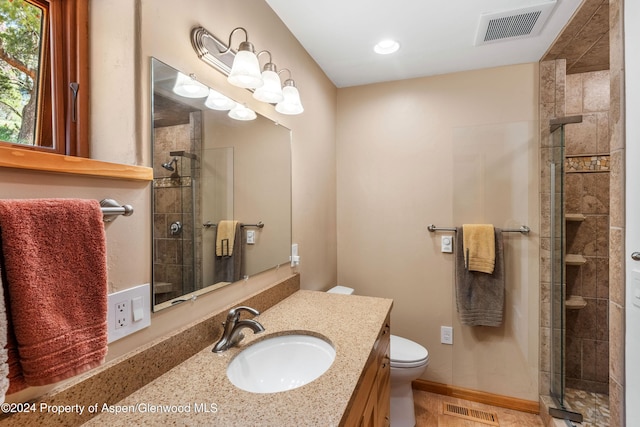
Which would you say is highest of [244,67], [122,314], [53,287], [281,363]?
[244,67]

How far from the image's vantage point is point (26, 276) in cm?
56

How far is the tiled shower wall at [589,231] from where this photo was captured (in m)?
2.12

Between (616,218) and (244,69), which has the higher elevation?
(244,69)

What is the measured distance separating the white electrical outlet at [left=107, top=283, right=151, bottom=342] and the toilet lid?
143cm

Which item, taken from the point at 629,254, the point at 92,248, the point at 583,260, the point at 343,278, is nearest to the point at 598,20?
the point at 629,254

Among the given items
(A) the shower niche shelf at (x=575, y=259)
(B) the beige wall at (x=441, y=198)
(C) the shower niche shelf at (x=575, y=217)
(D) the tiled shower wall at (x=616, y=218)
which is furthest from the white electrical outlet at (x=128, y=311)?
(C) the shower niche shelf at (x=575, y=217)

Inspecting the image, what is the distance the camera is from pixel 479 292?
2.10m

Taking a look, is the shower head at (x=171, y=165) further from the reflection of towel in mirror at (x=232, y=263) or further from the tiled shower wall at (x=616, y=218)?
the tiled shower wall at (x=616, y=218)

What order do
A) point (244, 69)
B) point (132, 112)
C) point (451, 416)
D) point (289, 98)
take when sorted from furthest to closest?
1. point (451, 416)
2. point (289, 98)
3. point (244, 69)
4. point (132, 112)

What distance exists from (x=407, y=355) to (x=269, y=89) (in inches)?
66.1

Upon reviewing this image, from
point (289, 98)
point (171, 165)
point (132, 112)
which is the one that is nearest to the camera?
point (132, 112)

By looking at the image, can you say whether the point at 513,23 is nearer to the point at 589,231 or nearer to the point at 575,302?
the point at 589,231

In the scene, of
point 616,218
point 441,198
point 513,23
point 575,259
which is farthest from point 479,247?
point 513,23

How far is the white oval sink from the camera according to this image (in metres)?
1.02
